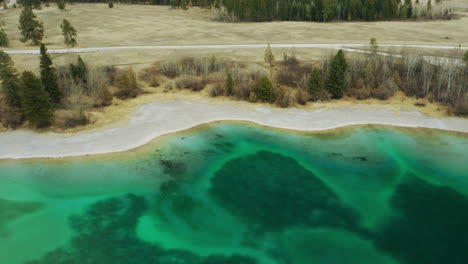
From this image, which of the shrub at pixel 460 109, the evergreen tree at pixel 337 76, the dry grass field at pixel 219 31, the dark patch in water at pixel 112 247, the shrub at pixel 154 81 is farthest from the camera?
the dry grass field at pixel 219 31

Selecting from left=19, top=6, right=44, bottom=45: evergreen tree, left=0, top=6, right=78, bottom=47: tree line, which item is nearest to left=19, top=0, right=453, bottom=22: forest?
left=0, top=6, right=78, bottom=47: tree line

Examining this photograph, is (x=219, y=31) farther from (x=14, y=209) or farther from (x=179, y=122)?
(x=14, y=209)

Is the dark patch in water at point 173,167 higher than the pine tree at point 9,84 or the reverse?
the reverse

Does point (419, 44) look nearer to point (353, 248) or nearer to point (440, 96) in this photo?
point (440, 96)

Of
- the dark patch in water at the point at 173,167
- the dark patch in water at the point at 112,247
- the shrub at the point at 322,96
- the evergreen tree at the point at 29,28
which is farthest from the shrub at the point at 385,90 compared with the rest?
the evergreen tree at the point at 29,28

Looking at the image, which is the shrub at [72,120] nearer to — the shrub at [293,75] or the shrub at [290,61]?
the shrub at [293,75]

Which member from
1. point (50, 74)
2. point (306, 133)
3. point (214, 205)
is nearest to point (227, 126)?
point (306, 133)

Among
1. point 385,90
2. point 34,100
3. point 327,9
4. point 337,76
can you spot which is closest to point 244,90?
point 337,76
